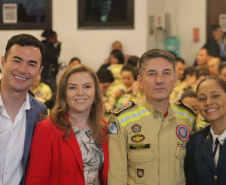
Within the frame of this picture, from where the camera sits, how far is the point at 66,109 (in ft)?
8.67

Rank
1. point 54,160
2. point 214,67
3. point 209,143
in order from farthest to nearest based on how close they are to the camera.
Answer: point 214,67
point 209,143
point 54,160

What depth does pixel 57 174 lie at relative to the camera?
248 cm

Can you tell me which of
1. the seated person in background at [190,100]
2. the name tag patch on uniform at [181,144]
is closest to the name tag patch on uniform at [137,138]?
the name tag patch on uniform at [181,144]

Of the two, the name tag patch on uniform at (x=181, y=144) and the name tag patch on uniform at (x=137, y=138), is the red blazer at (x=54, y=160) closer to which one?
the name tag patch on uniform at (x=137, y=138)

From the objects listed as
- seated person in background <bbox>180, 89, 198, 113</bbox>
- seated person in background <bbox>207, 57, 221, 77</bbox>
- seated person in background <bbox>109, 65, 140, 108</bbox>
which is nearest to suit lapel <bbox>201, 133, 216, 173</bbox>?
seated person in background <bbox>180, 89, 198, 113</bbox>

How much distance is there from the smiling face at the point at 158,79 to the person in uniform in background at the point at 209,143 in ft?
0.74

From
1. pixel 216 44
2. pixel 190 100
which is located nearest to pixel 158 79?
pixel 190 100

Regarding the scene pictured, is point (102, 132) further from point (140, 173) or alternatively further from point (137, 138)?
point (140, 173)

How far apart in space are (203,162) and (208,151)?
75 millimetres

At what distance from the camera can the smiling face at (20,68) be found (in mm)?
2574

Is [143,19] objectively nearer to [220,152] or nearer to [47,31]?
[47,31]

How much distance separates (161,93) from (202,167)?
0.52 metres

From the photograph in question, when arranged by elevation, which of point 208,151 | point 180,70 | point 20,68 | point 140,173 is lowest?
point 140,173

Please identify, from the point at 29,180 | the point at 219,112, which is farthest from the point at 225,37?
the point at 29,180
